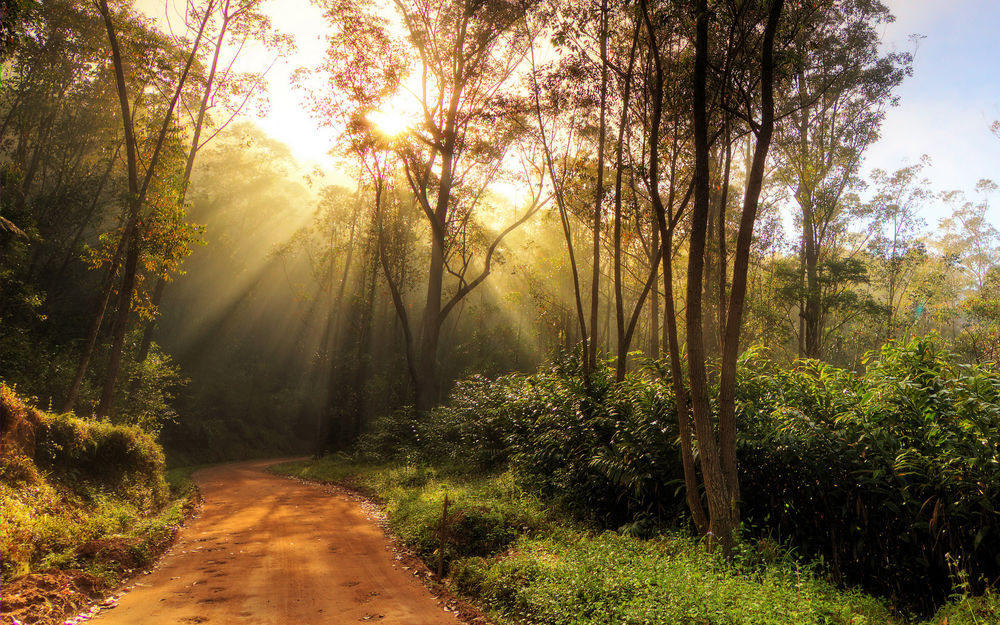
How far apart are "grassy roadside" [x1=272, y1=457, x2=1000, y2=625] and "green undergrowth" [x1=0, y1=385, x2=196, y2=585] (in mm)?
3641

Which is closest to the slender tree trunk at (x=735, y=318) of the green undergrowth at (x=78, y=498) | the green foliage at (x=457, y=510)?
the green foliage at (x=457, y=510)

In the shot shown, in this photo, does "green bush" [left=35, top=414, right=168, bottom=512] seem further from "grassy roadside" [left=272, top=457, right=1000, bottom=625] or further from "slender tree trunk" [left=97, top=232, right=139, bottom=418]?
"grassy roadside" [left=272, top=457, right=1000, bottom=625]

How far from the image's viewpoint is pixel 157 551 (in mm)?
7277

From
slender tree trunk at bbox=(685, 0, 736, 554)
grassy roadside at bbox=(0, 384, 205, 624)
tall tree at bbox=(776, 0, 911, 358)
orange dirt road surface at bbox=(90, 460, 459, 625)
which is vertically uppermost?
tall tree at bbox=(776, 0, 911, 358)

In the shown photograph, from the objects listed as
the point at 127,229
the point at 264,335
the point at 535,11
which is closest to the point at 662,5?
the point at 535,11

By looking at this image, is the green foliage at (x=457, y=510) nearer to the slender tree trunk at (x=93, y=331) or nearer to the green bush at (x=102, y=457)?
the green bush at (x=102, y=457)

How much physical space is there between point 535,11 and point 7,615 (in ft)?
41.5

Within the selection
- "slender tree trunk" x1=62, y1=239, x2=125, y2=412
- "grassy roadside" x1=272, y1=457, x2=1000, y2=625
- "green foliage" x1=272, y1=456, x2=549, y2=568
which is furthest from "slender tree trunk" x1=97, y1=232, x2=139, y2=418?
"grassy roadside" x1=272, y1=457, x2=1000, y2=625

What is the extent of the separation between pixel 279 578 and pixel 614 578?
3.80 meters

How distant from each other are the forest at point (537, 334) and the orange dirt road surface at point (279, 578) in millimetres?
514

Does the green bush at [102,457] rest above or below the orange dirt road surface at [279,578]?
above

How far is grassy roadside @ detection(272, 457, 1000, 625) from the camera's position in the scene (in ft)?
12.7

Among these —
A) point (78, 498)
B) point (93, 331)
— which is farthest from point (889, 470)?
point (93, 331)

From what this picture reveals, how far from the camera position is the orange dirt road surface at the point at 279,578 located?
502cm
